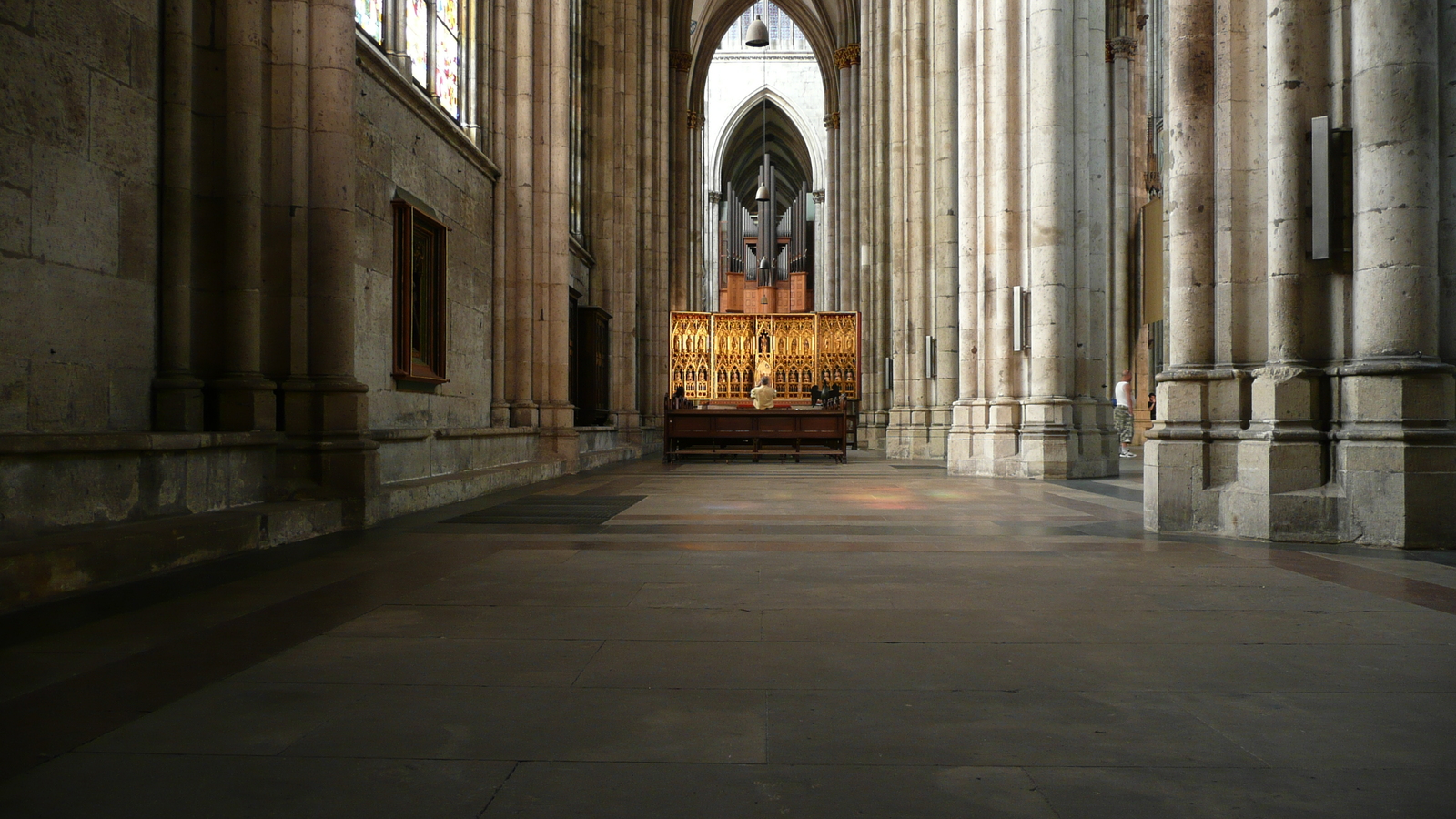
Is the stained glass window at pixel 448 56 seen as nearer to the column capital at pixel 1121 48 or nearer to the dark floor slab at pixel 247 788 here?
the dark floor slab at pixel 247 788

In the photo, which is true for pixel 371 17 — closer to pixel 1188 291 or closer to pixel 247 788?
pixel 1188 291

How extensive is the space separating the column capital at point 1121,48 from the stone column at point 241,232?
22.1 meters

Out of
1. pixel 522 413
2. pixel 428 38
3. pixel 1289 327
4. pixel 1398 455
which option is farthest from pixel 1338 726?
pixel 522 413

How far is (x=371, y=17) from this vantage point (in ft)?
31.0

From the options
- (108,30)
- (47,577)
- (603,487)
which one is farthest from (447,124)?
(47,577)

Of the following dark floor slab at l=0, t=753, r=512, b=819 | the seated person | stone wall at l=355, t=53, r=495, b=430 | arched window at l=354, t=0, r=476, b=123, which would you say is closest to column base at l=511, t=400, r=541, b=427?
stone wall at l=355, t=53, r=495, b=430

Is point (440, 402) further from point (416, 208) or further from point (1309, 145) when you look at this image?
point (1309, 145)

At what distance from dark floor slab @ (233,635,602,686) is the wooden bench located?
1468 centimetres

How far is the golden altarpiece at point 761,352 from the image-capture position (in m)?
26.1

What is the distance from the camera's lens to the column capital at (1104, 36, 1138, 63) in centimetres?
2320

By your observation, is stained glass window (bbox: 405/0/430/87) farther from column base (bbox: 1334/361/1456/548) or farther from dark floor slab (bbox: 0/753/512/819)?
dark floor slab (bbox: 0/753/512/819)

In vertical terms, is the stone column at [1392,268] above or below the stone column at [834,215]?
below

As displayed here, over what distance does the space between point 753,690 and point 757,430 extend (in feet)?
51.1

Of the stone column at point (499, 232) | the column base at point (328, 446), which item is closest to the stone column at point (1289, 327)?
the column base at point (328, 446)
